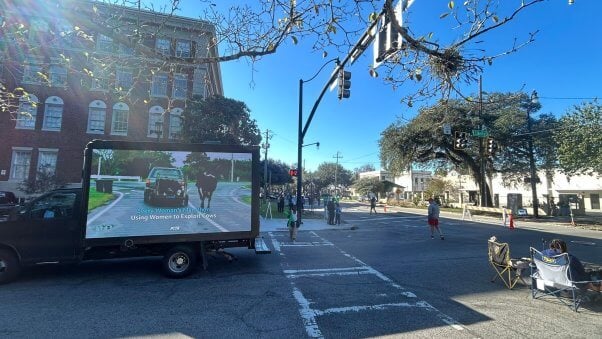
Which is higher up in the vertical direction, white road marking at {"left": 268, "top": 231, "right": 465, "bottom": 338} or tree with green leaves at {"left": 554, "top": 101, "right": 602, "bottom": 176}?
tree with green leaves at {"left": 554, "top": 101, "right": 602, "bottom": 176}

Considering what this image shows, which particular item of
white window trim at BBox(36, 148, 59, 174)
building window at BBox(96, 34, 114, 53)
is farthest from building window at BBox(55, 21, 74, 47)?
white window trim at BBox(36, 148, 59, 174)

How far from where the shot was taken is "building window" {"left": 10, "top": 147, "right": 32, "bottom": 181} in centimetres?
2483

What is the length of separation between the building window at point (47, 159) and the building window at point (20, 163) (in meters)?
0.84

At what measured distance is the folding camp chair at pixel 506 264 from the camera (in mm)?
6480

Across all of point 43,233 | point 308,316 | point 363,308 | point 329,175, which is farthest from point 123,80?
point 329,175

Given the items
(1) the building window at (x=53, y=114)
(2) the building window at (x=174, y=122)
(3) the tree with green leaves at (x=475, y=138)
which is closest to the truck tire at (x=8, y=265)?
(2) the building window at (x=174, y=122)

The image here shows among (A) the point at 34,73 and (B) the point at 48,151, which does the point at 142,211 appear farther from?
(B) the point at 48,151

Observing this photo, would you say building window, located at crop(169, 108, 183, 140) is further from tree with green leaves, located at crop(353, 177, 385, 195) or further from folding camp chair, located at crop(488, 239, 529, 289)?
tree with green leaves, located at crop(353, 177, 385, 195)

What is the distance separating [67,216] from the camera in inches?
268

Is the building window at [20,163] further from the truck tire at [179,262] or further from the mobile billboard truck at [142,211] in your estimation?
the truck tire at [179,262]

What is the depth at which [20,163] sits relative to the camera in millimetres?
25094

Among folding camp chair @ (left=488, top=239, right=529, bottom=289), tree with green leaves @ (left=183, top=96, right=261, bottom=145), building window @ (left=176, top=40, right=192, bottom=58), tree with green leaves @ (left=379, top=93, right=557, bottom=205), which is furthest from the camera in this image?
tree with green leaves @ (left=379, top=93, right=557, bottom=205)

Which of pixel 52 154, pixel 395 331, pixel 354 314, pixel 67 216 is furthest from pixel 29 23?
pixel 52 154

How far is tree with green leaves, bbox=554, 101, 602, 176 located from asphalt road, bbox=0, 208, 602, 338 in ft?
67.5
